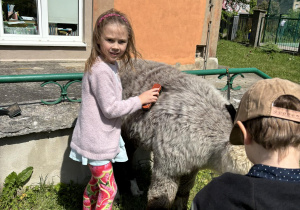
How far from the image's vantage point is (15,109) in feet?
9.05

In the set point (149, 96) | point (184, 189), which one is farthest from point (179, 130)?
point (184, 189)

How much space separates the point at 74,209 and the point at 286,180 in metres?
2.39

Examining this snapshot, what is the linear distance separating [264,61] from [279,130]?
1176 cm

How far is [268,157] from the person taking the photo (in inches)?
50.1

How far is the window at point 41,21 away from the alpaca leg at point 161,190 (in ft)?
12.9

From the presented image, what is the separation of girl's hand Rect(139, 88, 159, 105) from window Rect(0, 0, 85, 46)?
3742 mm

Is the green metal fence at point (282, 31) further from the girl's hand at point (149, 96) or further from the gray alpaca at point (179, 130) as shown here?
the girl's hand at point (149, 96)

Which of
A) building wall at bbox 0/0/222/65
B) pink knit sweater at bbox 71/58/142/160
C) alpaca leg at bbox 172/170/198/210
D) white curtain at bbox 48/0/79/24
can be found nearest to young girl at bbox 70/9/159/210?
pink knit sweater at bbox 71/58/142/160

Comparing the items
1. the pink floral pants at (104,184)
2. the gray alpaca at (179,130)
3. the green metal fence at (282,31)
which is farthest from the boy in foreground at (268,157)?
the green metal fence at (282,31)

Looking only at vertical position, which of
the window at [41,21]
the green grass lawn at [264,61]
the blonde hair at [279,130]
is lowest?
the green grass lawn at [264,61]

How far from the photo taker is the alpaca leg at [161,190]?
2486mm

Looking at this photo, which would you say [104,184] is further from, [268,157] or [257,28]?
[257,28]

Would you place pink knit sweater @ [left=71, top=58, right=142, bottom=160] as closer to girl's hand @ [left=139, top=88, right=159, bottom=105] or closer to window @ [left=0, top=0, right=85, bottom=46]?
girl's hand @ [left=139, top=88, right=159, bottom=105]

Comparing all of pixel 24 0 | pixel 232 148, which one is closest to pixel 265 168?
pixel 232 148
